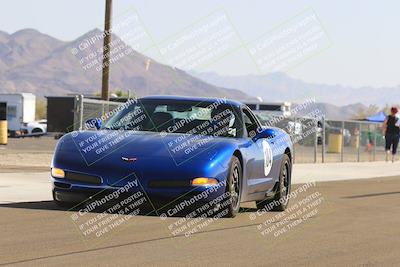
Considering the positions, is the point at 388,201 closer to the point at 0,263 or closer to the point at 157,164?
the point at 157,164

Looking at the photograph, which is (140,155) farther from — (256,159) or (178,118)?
(256,159)

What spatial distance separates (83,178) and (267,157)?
283cm

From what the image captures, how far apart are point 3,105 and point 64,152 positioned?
3015cm

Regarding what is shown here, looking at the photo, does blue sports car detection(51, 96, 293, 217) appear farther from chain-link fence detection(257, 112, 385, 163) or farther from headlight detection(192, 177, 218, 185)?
chain-link fence detection(257, 112, 385, 163)

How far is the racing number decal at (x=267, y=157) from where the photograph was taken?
12633mm

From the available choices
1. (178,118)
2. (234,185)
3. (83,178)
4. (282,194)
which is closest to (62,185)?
(83,178)

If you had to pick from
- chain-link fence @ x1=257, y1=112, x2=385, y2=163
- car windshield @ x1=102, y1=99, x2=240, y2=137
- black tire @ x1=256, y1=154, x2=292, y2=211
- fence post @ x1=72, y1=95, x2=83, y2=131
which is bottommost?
chain-link fence @ x1=257, y1=112, x2=385, y2=163

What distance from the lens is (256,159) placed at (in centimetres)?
1220

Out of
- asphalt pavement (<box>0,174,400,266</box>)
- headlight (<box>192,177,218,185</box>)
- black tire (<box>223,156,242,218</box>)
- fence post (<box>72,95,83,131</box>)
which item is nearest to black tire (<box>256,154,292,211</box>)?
asphalt pavement (<box>0,174,400,266</box>)

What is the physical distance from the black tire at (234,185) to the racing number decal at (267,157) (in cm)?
108

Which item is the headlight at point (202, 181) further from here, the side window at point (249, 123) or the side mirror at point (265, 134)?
the side window at point (249, 123)

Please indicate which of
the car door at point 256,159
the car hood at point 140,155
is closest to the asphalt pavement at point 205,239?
the car door at point 256,159

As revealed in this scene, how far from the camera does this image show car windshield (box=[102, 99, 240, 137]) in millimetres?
11875

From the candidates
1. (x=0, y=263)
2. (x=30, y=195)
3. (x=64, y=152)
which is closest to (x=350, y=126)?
(x=30, y=195)
